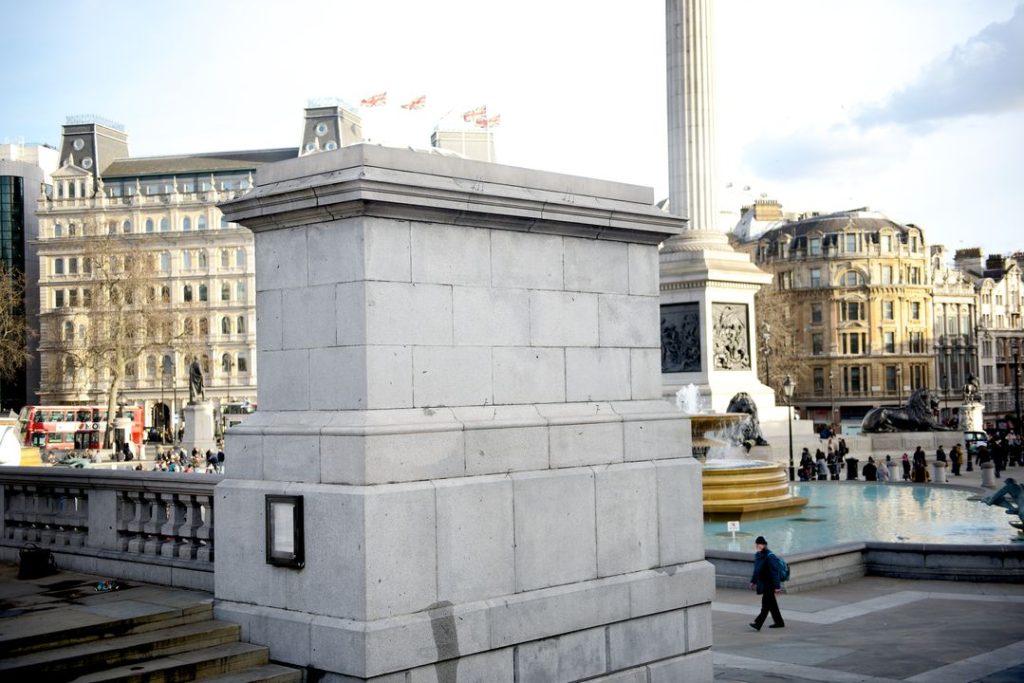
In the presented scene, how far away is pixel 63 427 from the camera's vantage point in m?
67.4

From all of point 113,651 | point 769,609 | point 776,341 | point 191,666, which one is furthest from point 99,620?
point 776,341

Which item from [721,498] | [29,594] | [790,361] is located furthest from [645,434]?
[790,361]

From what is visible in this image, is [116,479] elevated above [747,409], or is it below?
above

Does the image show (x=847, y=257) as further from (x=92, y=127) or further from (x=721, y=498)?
(x=721, y=498)

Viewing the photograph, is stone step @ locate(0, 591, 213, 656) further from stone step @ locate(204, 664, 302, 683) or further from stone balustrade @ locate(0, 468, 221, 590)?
stone step @ locate(204, 664, 302, 683)

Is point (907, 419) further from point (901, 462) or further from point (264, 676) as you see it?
point (264, 676)

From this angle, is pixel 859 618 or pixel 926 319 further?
pixel 926 319

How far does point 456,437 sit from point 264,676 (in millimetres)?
2151

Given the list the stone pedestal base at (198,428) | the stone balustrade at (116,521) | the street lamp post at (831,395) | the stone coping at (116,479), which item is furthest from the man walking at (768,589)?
the street lamp post at (831,395)

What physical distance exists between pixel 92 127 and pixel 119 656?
4292 inches

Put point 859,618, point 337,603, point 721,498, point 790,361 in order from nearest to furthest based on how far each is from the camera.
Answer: point 337,603 < point 859,618 < point 721,498 < point 790,361

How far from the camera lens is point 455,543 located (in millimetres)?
8055

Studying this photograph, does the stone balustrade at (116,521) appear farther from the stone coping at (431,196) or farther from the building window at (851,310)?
the building window at (851,310)

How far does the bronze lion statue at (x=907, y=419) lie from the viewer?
56094mm
